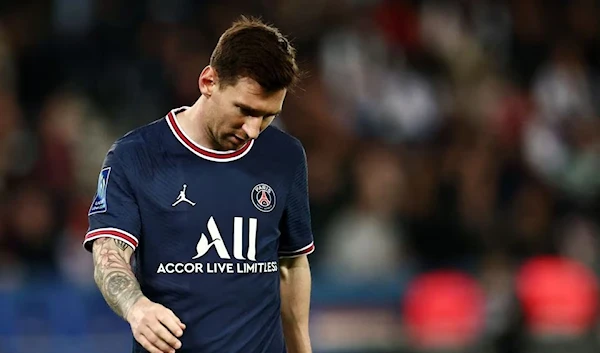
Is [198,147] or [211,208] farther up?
[198,147]

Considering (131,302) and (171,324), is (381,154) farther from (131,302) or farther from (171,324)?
(171,324)

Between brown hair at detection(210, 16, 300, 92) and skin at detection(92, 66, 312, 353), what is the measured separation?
0.03 meters

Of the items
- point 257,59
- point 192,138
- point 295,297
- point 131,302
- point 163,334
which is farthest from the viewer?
point 295,297

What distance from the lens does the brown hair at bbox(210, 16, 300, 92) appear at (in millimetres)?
4328

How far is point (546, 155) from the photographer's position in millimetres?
12531

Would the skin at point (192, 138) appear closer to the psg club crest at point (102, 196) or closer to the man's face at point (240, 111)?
the man's face at point (240, 111)

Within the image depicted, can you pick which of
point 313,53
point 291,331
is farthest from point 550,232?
point 291,331

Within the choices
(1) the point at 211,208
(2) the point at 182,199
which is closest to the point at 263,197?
(1) the point at 211,208

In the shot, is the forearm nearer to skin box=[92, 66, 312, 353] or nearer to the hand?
skin box=[92, 66, 312, 353]

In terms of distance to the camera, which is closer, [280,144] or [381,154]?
[280,144]

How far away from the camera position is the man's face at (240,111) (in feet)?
14.3

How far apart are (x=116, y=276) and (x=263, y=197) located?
0.68 m

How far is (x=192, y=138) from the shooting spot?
15.0 feet

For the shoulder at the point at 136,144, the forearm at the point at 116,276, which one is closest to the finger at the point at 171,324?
the forearm at the point at 116,276
